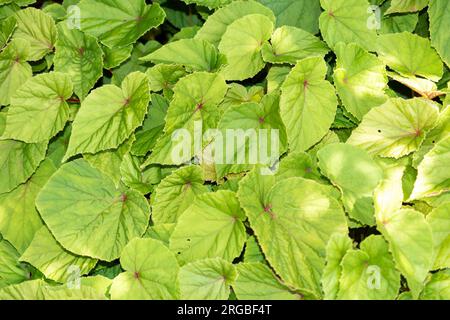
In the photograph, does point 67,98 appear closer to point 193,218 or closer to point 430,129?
point 193,218

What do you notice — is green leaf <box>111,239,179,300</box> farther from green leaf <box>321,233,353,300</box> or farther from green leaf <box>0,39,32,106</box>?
green leaf <box>0,39,32,106</box>

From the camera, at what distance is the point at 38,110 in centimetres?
144

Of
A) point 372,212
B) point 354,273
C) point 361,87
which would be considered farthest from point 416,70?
point 354,273

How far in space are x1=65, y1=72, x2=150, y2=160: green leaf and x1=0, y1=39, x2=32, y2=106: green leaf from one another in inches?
11.3

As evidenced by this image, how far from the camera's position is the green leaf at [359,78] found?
1318 mm

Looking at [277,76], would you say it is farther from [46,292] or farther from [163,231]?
[46,292]

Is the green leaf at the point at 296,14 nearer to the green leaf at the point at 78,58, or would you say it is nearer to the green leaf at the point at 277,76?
the green leaf at the point at 277,76

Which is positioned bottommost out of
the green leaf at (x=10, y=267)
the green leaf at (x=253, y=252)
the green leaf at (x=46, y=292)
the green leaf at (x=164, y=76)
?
the green leaf at (x=10, y=267)

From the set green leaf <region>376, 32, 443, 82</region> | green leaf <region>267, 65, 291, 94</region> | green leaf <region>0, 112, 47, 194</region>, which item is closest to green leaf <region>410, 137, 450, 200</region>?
green leaf <region>376, 32, 443, 82</region>

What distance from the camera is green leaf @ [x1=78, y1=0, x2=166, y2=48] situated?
1.50m

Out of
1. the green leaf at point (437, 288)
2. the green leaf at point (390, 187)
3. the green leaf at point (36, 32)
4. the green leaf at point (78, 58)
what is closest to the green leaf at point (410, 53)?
the green leaf at point (390, 187)

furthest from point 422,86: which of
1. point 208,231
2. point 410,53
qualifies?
point 208,231

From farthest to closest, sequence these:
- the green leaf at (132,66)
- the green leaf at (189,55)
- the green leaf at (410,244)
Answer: the green leaf at (132,66) < the green leaf at (189,55) < the green leaf at (410,244)

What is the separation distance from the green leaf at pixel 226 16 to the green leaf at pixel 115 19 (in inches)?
5.6
